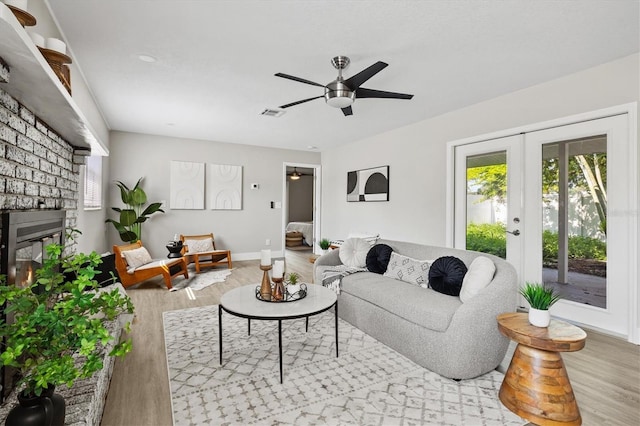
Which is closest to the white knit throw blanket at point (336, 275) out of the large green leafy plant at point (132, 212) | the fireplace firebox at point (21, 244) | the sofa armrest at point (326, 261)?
the sofa armrest at point (326, 261)

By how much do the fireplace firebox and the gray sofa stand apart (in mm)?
2272

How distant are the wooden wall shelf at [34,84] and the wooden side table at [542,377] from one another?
8.60 ft

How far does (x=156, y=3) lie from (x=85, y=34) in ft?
2.80

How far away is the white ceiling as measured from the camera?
2227mm

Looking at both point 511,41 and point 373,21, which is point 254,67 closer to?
point 373,21

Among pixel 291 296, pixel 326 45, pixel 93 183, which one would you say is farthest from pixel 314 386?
pixel 93 183

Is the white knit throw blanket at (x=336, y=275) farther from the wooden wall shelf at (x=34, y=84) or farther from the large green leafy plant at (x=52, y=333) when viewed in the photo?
the wooden wall shelf at (x=34, y=84)

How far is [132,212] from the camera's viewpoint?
5414mm

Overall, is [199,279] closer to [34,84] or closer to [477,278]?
[34,84]

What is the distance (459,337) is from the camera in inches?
83.0

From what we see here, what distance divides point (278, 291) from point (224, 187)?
4.59 metres

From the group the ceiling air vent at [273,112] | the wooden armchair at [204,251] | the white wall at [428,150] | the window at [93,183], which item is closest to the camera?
the white wall at [428,150]

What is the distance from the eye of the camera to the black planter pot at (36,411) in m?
1.19

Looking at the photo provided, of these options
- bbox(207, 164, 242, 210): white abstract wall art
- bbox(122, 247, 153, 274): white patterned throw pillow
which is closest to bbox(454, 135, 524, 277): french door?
bbox(207, 164, 242, 210): white abstract wall art
